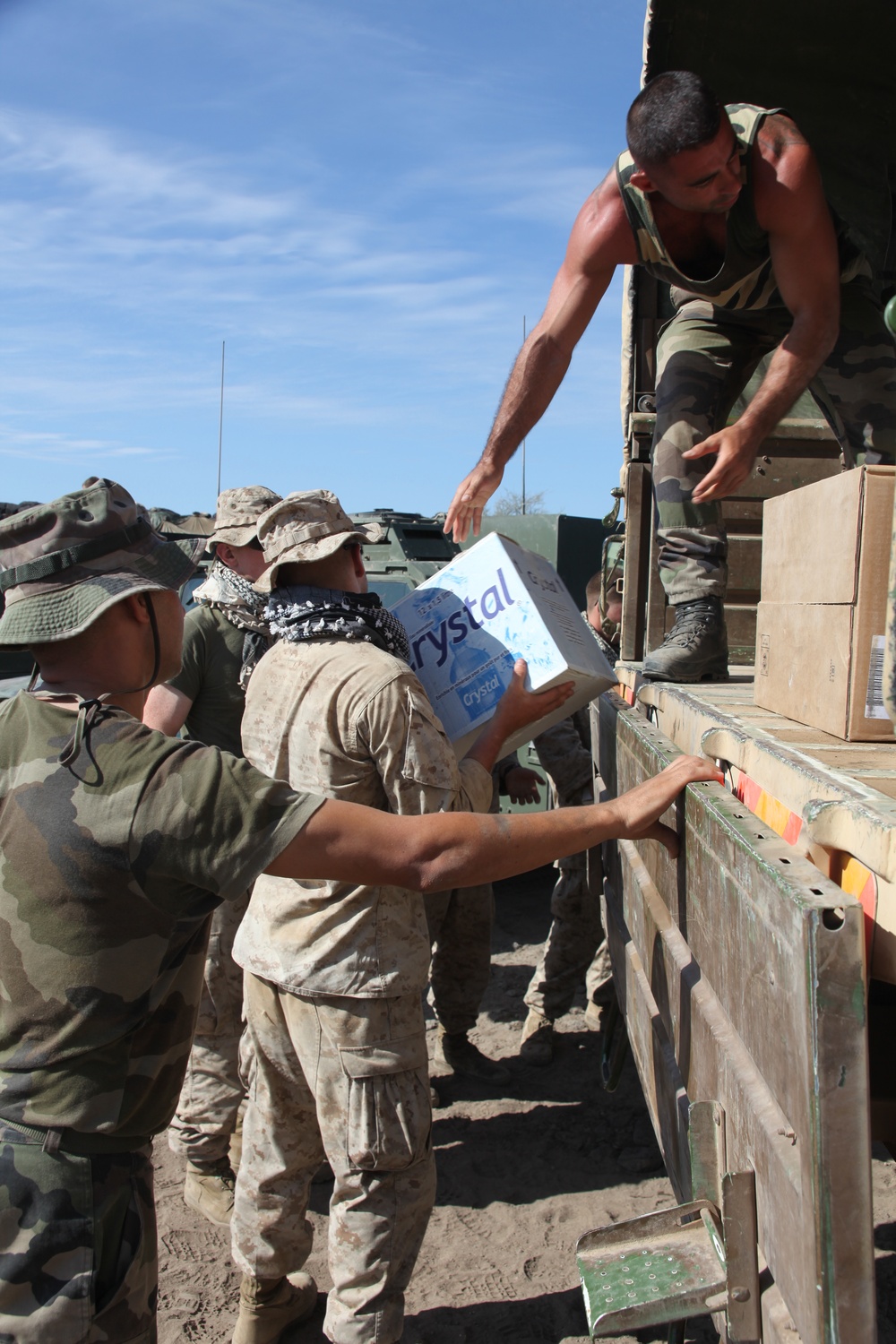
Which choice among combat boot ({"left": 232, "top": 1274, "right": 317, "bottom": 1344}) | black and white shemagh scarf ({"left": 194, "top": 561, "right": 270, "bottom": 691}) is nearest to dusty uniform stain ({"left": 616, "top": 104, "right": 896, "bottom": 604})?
black and white shemagh scarf ({"left": 194, "top": 561, "right": 270, "bottom": 691})

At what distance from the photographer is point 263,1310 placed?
2.77 metres

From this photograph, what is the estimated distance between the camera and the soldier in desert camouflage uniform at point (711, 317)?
234cm

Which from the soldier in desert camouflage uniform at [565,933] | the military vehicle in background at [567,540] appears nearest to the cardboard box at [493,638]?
the soldier in desert camouflage uniform at [565,933]

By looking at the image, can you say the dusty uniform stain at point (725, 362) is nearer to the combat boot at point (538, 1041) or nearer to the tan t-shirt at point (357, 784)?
the tan t-shirt at point (357, 784)

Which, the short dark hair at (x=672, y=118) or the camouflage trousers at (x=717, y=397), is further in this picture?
the camouflage trousers at (x=717, y=397)

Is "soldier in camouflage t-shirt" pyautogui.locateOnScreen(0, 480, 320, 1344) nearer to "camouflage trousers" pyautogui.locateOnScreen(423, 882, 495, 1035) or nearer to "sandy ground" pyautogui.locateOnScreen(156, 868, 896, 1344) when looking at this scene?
"sandy ground" pyautogui.locateOnScreen(156, 868, 896, 1344)

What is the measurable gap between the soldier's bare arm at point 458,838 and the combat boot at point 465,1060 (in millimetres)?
3049

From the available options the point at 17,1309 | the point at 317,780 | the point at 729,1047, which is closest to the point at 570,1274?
the point at 317,780

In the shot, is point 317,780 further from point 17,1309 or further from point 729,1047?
point 729,1047

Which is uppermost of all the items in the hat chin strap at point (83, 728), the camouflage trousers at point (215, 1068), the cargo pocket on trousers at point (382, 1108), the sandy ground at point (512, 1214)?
the hat chin strap at point (83, 728)

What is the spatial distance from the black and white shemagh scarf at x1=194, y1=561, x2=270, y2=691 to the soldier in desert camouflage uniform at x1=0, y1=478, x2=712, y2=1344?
72.0 inches

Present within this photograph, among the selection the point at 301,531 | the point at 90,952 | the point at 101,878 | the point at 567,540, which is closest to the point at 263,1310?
the point at 90,952

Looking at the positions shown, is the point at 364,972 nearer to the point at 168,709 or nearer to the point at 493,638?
the point at 493,638

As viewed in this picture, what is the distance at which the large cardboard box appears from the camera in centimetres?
153
